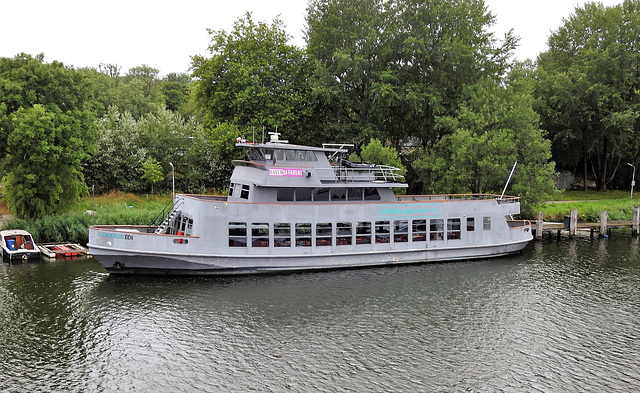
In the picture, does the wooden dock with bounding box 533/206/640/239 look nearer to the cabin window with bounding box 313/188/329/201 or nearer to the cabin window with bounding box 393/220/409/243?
the cabin window with bounding box 393/220/409/243

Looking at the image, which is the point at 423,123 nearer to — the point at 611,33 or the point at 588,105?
the point at 588,105

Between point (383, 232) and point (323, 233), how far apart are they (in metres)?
3.65

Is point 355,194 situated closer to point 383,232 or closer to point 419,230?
point 383,232

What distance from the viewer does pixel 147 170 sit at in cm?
4556

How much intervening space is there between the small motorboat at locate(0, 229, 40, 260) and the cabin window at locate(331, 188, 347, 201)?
17885 millimetres

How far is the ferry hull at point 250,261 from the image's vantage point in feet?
82.1

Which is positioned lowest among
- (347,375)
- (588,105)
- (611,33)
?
(347,375)

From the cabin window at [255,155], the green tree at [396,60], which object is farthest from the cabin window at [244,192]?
the green tree at [396,60]

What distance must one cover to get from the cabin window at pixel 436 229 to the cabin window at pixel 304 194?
7.47 m

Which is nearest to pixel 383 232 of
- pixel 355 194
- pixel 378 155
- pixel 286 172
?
pixel 355 194

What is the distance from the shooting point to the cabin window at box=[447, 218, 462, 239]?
29.8 meters

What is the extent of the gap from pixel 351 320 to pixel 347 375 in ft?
14.7

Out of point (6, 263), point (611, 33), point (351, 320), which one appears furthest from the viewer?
point (611, 33)

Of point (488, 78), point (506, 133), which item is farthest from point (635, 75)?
point (506, 133)
